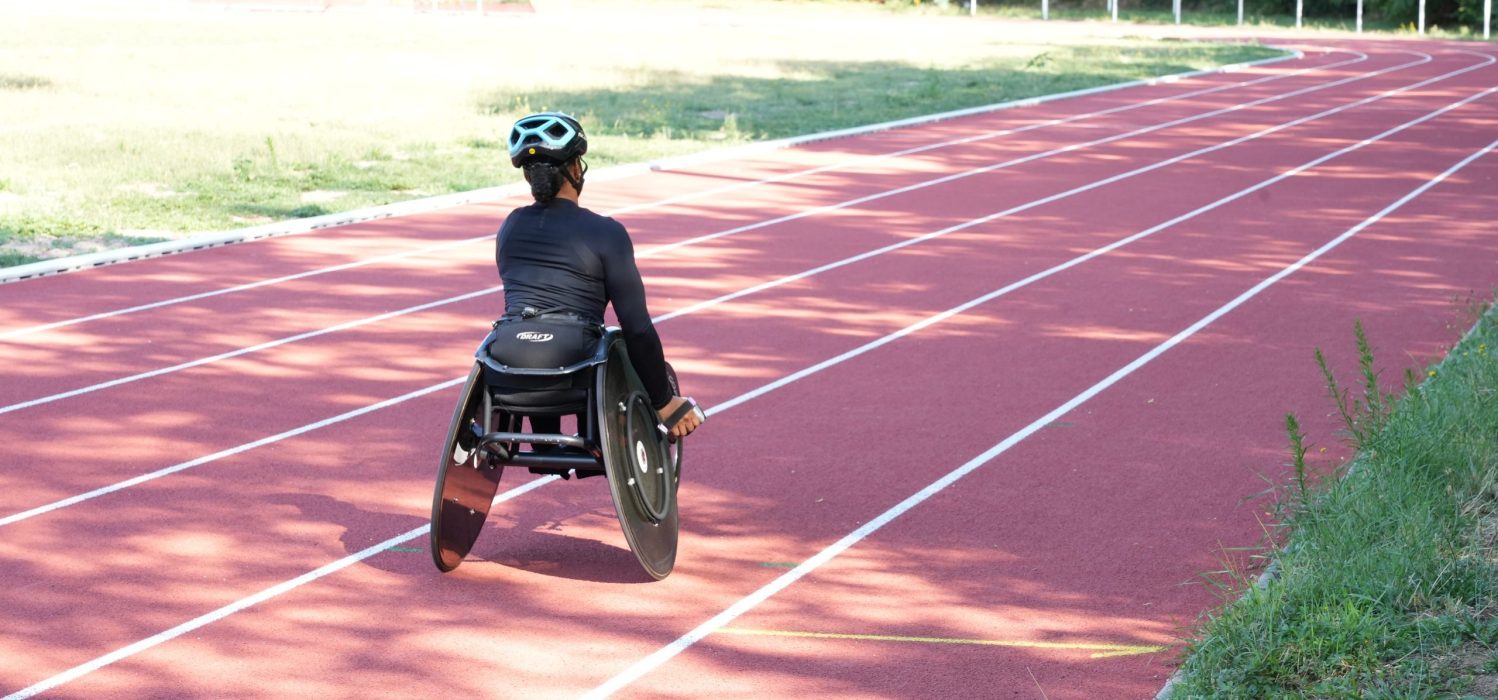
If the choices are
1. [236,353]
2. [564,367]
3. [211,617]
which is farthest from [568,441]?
[236,353]

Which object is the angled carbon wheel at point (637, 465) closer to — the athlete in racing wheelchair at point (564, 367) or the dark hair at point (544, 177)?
the athlete in racing wheelchair at point (564, 367)

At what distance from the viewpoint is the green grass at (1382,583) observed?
4.95 m

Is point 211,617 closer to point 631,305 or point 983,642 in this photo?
point 631,305

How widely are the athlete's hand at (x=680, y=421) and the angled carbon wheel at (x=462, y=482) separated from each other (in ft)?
2.25

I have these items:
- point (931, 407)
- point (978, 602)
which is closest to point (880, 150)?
point (931, 407)

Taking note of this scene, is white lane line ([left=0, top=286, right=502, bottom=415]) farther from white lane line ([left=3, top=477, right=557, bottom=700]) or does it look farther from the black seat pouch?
the black seat pouch

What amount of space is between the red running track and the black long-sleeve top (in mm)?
998

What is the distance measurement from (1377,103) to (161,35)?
28999 millimetres

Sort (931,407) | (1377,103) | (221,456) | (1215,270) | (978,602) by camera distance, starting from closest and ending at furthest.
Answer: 1. (978,602)
2. (221,456)
3. (931,407)
4. (1215,270)
5. (1377,103)

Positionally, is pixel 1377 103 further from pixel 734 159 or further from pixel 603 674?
pixel 603 674

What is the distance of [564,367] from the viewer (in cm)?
623

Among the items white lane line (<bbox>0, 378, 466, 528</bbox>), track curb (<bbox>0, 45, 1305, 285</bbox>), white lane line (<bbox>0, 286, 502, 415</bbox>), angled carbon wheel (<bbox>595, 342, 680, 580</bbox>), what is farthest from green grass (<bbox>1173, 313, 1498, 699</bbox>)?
track curb (<bbox>0, 45, 1305, 285</bbox>)

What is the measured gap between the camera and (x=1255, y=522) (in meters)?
7.00

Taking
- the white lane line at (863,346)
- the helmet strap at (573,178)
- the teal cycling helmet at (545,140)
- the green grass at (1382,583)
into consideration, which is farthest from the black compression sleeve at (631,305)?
the white lane line at (863,346)
